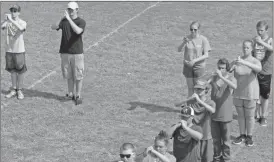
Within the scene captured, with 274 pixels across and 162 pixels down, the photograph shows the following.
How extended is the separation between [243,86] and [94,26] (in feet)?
27.9

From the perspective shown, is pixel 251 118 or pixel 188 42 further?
pixel 188 42

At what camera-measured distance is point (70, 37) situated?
575 inches

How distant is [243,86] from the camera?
42.0 feet

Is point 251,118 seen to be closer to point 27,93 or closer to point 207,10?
point 27,93

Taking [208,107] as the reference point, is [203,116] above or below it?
below

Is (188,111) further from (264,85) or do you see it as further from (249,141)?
(264,85)

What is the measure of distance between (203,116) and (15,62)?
18.0ft

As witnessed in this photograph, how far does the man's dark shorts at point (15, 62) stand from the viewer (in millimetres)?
14969

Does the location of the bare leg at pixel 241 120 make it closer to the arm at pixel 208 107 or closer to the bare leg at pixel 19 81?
the arm at pixel 208 107

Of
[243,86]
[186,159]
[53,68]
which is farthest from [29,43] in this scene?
[186,159]

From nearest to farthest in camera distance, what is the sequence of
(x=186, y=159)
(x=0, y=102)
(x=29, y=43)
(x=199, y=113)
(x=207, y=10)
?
(x=186, y=159), (x=199, y=113), (x=0, y=102), (x=29, y=43), (x=207, y=10)

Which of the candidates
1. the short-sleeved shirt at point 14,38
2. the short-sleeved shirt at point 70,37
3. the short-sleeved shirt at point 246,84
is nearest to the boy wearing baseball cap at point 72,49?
the short-sleeved shirt at point 70,37

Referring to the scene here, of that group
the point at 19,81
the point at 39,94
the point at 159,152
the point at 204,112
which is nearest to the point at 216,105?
the point at 204,112

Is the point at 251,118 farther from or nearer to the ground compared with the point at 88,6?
nearer to the ground
